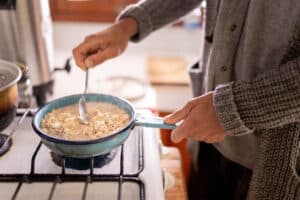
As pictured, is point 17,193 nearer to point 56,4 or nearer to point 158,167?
point 158,167

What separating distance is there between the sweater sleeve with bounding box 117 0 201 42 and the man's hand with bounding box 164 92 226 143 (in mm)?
305

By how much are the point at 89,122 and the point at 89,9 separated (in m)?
1.02

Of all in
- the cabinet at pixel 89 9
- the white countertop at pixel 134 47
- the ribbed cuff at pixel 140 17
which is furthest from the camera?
the cabinet at pixel 89 9

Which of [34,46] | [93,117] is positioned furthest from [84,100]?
[34,46]

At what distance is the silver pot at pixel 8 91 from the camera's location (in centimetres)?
67

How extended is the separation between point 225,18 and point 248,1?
5 centimetres

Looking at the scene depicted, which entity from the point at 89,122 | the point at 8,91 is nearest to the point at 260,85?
the point at 89,122

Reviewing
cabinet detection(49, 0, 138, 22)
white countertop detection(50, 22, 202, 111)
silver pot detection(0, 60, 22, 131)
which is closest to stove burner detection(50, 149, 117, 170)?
silver pot detection(0, 60, 22, 131)

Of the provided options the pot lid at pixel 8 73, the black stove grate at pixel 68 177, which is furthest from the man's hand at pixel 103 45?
the black stove grate at pixel 68 177

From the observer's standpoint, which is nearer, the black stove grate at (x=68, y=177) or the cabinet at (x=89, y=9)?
the black stove grate at (x=68, y=177)

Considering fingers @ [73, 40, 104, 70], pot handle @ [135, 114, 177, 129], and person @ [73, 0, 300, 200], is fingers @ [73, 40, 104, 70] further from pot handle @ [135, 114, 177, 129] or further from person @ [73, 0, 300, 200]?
pot handle @ [135, 114, 177, 129]

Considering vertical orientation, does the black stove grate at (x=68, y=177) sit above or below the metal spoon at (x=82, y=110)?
below

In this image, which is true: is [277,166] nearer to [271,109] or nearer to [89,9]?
[271,109]

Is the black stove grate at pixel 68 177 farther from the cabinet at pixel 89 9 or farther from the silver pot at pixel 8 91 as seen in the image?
the cabinet at pixel 89 9
